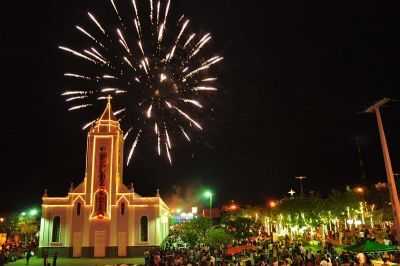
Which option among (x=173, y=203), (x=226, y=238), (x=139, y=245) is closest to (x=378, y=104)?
(x=226, y=238)

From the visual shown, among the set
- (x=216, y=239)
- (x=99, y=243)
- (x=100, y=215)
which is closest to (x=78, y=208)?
(x=100, y=215)

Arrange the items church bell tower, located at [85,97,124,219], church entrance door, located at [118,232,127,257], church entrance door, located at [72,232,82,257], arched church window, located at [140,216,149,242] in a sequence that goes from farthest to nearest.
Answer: church bell tower, located at [85,97,124,219]
arched church window, located at [140,216,149,242]
church entrance door, located at [118,232,127,257]
church entrance door, located at [72,232,82,257]

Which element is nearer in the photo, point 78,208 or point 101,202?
point 78,208

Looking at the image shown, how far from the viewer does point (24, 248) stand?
48.7 metres

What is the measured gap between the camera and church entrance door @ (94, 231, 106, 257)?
4622 centimetres

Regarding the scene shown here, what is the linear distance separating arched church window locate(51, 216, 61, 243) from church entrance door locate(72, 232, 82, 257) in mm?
1921

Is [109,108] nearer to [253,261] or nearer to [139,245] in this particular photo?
[139,245]

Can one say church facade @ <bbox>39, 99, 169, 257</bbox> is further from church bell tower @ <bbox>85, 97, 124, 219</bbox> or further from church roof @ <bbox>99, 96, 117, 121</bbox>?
church roof @ <bbox>99, 96, 117, 121</bbox>

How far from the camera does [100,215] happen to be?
47281 millimetres

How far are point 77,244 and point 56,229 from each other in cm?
319

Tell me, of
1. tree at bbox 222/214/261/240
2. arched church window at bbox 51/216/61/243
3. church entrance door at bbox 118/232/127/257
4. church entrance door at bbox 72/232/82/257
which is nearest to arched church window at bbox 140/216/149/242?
church entrance door at bbox 118/232/127/257

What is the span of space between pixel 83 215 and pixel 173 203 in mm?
80732

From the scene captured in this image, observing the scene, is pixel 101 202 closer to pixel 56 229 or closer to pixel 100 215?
pixel 100 215

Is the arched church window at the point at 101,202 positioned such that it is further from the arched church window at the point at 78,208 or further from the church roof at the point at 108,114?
the church roof at the point at 108,114
